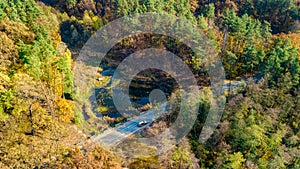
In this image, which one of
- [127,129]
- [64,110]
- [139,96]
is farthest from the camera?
[139,96]

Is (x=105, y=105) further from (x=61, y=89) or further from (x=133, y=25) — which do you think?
(x=133, y=25)

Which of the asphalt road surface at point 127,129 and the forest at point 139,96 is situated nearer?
the forest at point 139,96

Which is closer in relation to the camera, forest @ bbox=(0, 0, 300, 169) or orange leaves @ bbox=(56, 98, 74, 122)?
forest @ bbox=(0, 0, 300, 169)

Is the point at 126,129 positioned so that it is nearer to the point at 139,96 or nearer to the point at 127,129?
the point at 127,129

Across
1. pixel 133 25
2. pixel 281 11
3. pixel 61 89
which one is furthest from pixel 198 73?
pixel 281 11

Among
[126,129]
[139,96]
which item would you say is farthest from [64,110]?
[139,96]

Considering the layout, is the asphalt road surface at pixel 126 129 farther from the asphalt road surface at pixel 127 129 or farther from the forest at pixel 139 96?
the forest at pixel 139 96

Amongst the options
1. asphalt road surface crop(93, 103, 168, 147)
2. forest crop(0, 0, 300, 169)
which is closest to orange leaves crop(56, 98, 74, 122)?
forest crop(0, 0, 300, 169)

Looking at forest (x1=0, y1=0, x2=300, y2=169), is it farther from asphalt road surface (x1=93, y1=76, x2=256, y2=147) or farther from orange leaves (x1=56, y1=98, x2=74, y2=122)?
asphalt road surface (x1=93, y1=76, x2=256, y2=147)

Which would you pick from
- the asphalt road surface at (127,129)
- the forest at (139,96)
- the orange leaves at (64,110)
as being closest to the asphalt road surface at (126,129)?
the asphalt road surface at (127,129)
